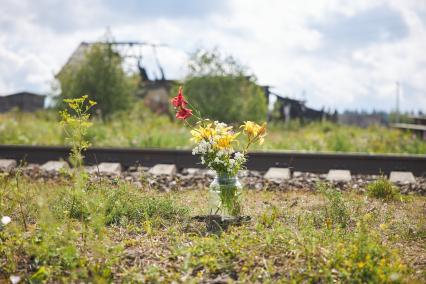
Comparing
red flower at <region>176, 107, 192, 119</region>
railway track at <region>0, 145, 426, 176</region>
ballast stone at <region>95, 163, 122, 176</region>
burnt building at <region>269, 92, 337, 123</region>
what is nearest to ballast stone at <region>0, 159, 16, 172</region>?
railway track at <region>0, 145, 426, 176</region>

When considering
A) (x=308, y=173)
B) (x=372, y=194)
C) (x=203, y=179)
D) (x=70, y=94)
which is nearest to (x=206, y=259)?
(x=372, y=194)

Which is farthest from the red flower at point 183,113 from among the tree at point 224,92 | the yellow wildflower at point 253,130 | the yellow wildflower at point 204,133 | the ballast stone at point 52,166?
the tree at point 224,92

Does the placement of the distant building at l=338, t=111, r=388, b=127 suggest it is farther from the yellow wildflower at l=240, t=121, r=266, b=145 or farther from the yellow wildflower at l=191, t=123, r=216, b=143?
the yellow wildflower at l=191, t=123, r=216, b=143

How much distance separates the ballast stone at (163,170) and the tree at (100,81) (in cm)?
1231

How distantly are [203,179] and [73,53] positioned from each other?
2944cm

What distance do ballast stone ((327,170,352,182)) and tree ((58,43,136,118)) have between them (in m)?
13.5

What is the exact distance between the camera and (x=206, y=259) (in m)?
3.82

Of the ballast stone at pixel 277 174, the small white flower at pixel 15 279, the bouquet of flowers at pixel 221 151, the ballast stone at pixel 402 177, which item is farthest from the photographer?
the ballast stone at pixel 277 174

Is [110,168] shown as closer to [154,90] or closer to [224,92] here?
[224,92]

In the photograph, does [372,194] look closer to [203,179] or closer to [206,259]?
[203,179]

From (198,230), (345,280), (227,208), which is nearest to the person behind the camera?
(345,280)

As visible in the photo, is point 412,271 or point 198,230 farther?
point 198,230

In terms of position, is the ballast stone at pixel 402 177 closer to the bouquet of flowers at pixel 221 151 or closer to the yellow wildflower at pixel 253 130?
the yellow wildflower at pixel 253 130

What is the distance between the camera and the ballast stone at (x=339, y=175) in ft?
27.7
